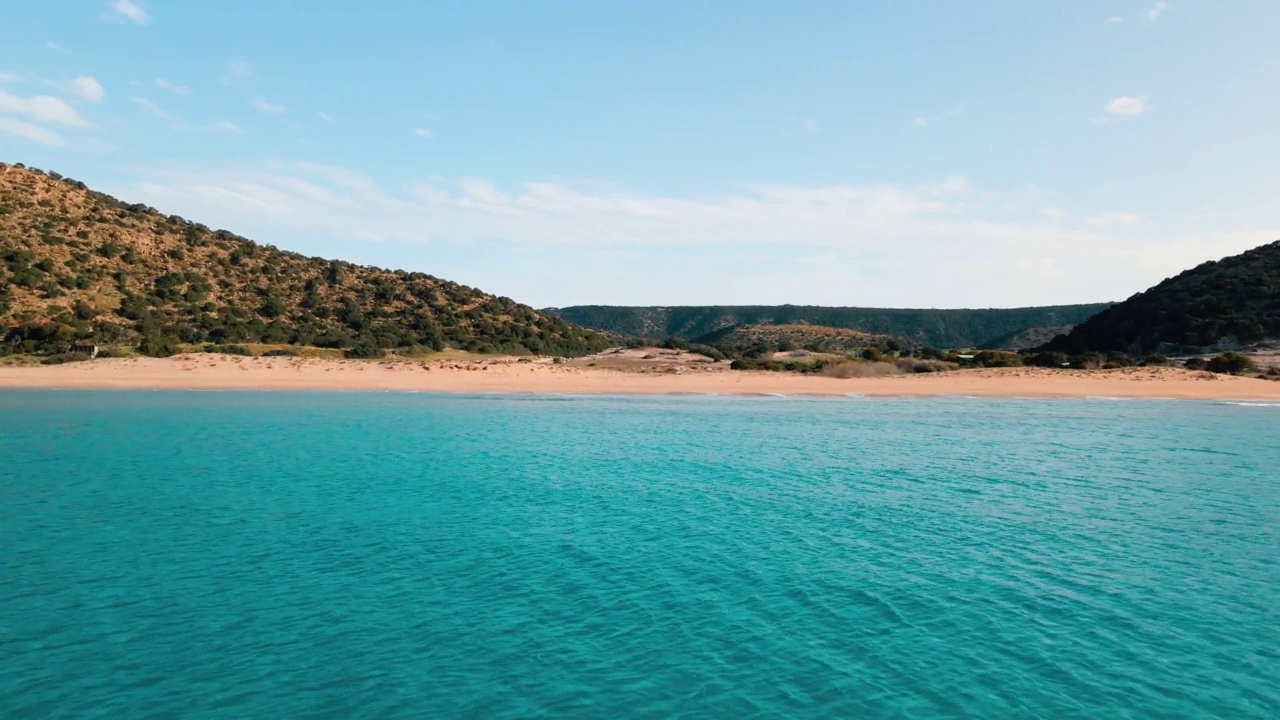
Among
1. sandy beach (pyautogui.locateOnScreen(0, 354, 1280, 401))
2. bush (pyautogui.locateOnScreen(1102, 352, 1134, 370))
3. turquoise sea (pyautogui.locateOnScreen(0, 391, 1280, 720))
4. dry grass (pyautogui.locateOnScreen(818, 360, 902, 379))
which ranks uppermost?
bush (pyautogui.locateOnScreen(1102, 352, 1134, 370))

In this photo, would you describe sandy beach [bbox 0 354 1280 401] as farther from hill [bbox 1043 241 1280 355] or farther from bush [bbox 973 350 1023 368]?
hill [bbox 1043 241 1280 355]

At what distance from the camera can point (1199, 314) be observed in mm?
75625

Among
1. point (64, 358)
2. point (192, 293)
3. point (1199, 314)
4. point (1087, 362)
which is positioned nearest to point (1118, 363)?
point (1087, 362)

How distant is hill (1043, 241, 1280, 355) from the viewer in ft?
231

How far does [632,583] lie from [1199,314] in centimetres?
8213

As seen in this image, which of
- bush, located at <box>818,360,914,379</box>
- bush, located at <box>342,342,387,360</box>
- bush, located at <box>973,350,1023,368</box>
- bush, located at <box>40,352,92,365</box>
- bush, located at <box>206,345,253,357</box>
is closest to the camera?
bush, located at <box>40,352,92,365</box>

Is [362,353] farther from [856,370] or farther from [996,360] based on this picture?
[996,360]

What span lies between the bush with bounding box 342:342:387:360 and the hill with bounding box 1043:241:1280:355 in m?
67.1

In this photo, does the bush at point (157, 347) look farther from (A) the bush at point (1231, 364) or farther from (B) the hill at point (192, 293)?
(A) the bush at point (1231, 364)

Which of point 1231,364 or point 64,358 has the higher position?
point 1231,364

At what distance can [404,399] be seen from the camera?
47406 mm

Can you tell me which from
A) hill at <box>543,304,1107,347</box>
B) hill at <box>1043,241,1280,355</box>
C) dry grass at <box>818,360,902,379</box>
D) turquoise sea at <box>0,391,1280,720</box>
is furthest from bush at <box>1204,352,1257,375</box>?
hill at <box>543,304,1107,347</box>

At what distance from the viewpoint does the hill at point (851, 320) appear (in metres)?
152

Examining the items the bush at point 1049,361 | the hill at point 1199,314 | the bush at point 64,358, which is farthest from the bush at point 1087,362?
the bush at point 64,358
